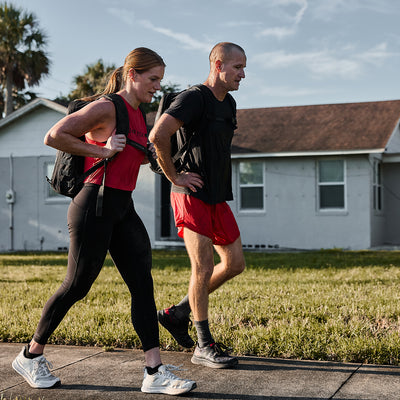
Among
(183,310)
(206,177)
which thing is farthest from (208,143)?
(183,310)

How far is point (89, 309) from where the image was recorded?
6.82 metres

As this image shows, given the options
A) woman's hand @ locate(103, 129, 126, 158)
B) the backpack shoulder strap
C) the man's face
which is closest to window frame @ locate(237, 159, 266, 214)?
the man's face

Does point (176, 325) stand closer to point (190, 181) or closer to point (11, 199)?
point (190, 181)

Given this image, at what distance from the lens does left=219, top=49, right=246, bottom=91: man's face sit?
4648 millimetres

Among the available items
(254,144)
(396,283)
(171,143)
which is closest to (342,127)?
(254,144)

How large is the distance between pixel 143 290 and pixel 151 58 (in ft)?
4.88

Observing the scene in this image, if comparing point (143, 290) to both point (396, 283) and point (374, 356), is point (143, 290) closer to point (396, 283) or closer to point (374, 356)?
point (374, 356)

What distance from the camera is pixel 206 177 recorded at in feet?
15.3

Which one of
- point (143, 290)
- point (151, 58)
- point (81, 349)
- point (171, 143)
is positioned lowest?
point (81, 349)

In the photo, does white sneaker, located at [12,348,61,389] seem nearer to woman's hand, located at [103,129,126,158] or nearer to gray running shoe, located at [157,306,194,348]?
gray running shoe, located at [157,306,194,348]

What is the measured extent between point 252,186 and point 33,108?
23.8ft

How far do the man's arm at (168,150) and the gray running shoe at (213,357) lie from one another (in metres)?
1.14

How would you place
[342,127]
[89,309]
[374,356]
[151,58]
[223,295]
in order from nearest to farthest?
[151,58] < [374,356] < [89,309] < [223,295] < [342,127]

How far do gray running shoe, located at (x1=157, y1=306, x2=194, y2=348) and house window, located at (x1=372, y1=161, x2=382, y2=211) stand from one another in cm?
1430
